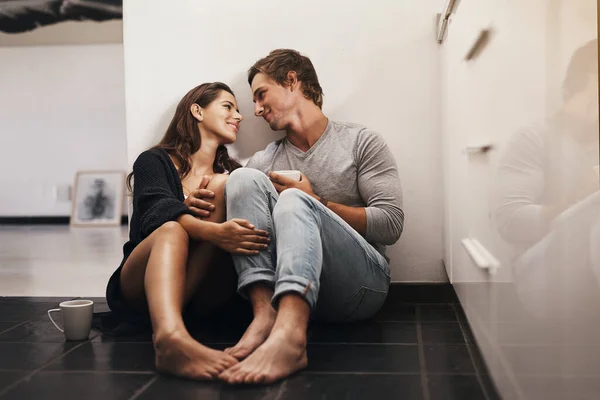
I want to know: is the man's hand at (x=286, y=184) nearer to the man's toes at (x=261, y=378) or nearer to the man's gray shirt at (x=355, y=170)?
the man's gray shirt at (x=355, y=170)

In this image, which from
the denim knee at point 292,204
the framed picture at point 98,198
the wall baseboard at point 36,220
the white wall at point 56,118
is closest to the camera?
the denim knee at point 292,204

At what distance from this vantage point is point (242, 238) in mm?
1741

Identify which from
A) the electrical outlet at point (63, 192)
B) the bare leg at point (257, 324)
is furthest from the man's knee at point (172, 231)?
the electrical outlet at point (63, 192)

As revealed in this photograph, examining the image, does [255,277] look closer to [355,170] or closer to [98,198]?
[355,170]

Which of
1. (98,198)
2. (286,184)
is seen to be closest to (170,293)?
(286,184)

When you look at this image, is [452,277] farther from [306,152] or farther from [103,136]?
[103,136]

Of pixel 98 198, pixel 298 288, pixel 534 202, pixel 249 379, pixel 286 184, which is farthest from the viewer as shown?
pixel 98 198

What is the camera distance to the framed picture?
7410 mm

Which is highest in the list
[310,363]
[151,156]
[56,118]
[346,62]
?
[56,118]

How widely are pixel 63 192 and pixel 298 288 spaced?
21.9ft

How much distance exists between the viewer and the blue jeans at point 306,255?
1601 mm

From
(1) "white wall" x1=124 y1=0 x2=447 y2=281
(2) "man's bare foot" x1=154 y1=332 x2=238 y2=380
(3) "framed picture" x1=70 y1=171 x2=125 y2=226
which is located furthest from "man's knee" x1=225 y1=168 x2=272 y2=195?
(3) "framed picture" x1=70 y1=171 x2=125 y2=226

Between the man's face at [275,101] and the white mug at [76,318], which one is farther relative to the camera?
the man's face at [275,101]

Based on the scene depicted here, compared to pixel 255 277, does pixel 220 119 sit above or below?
above
